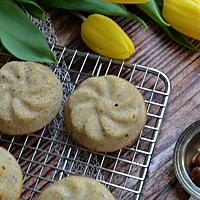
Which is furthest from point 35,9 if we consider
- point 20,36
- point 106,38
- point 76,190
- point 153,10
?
point 76,190

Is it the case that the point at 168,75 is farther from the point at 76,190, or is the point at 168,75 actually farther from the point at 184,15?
the point at 76,190

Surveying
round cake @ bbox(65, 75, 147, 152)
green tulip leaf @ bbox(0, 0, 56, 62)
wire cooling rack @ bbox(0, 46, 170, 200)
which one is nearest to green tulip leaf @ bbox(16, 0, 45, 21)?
green tulip leaf @ bbox(0, 0, 56, 62)

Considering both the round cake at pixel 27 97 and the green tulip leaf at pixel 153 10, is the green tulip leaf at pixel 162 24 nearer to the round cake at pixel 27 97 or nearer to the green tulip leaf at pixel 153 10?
the green tulip leaf at pixel 153 10

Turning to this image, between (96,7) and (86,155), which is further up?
(96,7)

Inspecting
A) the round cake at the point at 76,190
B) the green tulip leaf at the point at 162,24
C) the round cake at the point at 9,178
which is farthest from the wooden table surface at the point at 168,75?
the round cake at the point at 9,178

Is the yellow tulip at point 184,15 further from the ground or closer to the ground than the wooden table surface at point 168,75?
further from the ground

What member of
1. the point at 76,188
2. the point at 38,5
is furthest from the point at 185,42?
the point at 76,188

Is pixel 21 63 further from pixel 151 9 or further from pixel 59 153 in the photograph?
pixel 151 9
